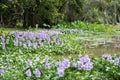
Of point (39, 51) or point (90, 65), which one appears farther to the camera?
point (39, 51)

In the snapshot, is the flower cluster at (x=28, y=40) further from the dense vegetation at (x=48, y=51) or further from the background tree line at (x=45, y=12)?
the background tree line at (x=45, y=12)

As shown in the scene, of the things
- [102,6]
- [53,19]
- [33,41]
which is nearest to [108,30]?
[53,19]

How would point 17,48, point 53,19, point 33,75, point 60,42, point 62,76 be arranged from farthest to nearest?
point 53,19, point 60,42, point 17,48, point 33,75, point 62,76

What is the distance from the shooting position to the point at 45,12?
2536 centimetres

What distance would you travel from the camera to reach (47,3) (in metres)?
25.0

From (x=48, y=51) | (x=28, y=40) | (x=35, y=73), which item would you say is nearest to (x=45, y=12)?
(x=28, y=40)

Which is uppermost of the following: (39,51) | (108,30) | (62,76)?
(62,76)

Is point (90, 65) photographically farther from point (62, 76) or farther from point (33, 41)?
point (33, 41)

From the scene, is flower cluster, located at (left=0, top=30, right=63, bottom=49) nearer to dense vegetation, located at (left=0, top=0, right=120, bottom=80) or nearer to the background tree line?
dense vegetation, located at (left=0, top=0, right=120, bottom=80)

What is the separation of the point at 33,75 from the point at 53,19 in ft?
70.3

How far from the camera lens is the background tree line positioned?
82.4ft

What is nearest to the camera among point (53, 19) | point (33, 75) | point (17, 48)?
point (33, 75)

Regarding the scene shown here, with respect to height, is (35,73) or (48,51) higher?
(35,73)

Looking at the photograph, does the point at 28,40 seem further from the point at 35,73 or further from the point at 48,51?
the point at 35,73
